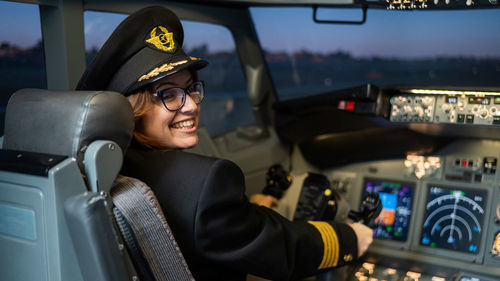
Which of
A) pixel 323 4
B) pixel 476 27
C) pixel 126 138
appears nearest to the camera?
pixel 126 138

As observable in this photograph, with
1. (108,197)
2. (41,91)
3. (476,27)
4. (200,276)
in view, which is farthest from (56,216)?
(476,27)


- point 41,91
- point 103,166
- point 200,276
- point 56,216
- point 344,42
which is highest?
point 344,42

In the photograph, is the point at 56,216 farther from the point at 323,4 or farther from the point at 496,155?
the point at 496,155

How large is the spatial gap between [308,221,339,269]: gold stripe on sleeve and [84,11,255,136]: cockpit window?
120 cm

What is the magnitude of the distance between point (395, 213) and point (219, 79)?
1.34 m

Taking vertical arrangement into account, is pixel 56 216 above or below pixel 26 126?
below

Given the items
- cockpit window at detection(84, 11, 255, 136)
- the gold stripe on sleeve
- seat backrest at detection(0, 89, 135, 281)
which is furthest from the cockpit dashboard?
seat backrest at detection(0, 89, 135, 281)

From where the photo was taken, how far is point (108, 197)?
3.85ft

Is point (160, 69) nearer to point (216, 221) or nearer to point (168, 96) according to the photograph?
point (168, 96)

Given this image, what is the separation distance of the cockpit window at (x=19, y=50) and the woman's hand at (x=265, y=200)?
1.23 metres

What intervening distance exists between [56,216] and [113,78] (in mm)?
530

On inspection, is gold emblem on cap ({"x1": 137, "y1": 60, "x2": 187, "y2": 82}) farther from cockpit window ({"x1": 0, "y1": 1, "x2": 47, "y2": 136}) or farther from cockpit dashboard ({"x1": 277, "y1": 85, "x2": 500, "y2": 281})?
cockpit dashboard ({"x1": 277, "y1": 85, "x2": 500, "y2": 281})

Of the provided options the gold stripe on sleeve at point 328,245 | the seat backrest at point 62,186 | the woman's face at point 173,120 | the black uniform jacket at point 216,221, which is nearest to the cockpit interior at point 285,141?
the seat backrest at point 62,186

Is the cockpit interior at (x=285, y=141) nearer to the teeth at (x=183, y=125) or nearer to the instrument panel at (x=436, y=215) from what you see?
the instrument panel at (x=436, y=215)
